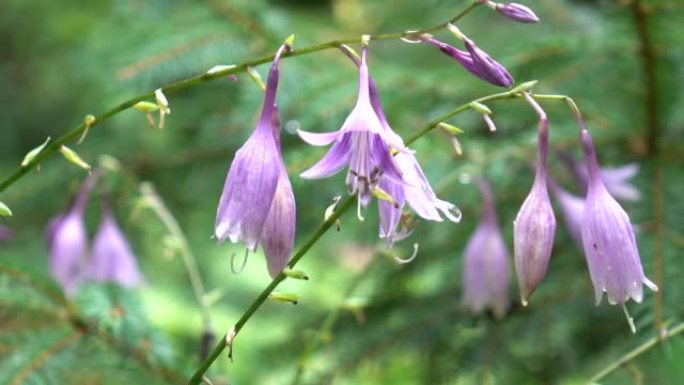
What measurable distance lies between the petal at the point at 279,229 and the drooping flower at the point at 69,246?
87 cm

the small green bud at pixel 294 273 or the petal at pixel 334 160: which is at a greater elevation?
the petal at pixel 334 160

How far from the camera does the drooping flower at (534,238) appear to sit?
3.07 feet

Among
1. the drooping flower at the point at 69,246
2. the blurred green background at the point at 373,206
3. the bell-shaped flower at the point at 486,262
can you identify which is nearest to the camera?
the blurred green background at the point at 373,206

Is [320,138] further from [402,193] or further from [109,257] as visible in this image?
[109,257]

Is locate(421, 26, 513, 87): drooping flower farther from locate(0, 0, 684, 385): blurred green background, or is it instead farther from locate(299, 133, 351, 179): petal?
locate(0, 0, 684, 385): blurred green background

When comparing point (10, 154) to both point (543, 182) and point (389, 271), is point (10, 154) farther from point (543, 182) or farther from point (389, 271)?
point (543, 182)

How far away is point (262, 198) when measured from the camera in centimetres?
92

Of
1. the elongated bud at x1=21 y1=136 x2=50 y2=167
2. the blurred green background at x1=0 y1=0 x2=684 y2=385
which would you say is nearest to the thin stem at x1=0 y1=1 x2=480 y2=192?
the elongated bud at x1=21 y1=136 x2=50 y2=167

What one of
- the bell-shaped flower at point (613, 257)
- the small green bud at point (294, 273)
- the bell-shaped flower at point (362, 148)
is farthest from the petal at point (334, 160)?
the bell-shaped flower at point (613, 257)

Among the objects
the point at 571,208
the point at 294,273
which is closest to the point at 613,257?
the point at 294,273

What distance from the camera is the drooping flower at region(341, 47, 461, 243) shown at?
0.95 m

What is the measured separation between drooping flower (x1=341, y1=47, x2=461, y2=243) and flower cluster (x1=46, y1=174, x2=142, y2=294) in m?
0.84

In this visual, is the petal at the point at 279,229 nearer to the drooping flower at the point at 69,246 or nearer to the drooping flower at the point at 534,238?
the drooping flower at the point at 534,238

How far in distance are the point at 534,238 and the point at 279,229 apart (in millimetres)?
227
